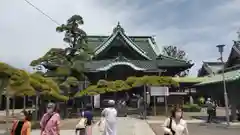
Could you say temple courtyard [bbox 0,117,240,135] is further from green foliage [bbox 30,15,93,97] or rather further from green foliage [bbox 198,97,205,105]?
green foliage [bbox 198,97,205,105]

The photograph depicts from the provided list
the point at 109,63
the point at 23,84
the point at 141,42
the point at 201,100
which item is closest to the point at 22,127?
the point at 23,84

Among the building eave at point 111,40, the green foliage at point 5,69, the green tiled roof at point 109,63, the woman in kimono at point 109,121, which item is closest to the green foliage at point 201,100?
the green tiled roof at point 109,63

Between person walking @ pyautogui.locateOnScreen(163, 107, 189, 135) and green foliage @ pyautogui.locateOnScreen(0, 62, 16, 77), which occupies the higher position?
green foliage @ pyautogui.locateOnScreen(0, 62, 16, 77)

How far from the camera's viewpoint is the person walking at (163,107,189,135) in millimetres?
6527

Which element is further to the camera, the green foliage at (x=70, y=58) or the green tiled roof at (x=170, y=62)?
the green tiled roof at (x=170, y=62)

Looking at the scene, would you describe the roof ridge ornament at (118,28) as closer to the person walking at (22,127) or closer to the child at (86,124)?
the child at (86,124)

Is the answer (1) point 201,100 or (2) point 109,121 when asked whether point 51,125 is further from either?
(1) point 201,100

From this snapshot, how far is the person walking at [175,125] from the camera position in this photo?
6.53 meters

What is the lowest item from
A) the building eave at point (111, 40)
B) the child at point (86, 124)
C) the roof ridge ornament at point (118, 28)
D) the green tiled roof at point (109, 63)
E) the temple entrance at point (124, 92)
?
the child at point (86, 124)

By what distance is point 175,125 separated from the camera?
260 inches

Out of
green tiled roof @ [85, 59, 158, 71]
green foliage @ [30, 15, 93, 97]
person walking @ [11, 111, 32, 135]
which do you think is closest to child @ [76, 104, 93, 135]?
person walking @ [11, 111, 32, 135]

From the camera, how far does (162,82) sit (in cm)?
2655

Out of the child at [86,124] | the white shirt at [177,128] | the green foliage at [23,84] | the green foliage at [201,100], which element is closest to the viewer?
the white shirt at [177,128]

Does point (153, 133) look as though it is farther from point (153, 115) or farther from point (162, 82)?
point (153, 115)
